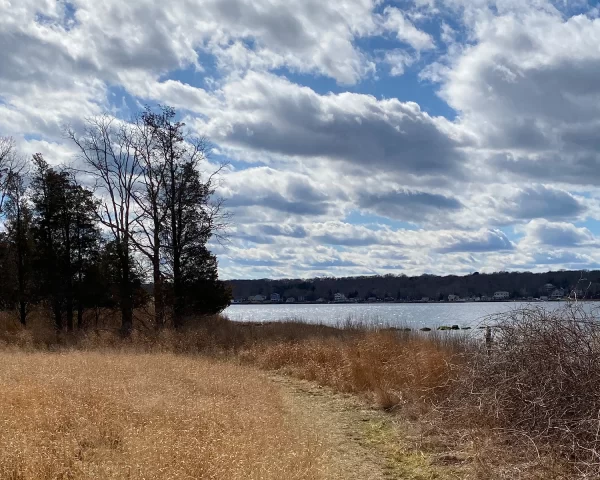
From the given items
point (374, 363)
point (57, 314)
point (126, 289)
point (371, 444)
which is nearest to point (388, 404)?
point (371, 444)

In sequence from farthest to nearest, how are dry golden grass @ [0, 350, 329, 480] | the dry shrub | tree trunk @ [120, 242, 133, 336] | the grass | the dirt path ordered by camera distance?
tree trunk @ [120, 242, 133, 336] → the dirt path → the dry shrub → the grass → dry golden grass @ [0, 350, 329, 480]

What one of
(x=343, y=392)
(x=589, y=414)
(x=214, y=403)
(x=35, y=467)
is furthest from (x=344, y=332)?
(x=35, y=467)

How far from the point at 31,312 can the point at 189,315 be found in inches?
339

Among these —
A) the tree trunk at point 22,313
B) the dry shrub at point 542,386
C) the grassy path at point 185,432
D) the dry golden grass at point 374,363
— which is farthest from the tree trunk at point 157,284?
the dry shrub at point 542,386

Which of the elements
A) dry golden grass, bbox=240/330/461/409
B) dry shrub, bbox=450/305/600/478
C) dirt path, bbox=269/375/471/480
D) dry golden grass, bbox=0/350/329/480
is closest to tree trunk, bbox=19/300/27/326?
dry golden grass, bbox=240/330/461/409

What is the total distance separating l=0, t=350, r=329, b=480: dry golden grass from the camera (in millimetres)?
6621

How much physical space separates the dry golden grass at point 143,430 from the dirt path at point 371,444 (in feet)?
1.46

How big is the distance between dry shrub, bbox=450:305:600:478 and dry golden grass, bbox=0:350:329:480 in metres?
2.71

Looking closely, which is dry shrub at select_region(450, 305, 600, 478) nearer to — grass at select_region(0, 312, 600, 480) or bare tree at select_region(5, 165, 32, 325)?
grass at select_region(0, 312, 600, 480)

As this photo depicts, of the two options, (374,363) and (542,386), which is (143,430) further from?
(374,363)

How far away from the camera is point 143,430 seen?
821 cm

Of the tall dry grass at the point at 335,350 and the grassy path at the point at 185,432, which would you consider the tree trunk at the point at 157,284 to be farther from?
the grassy path at the point at 185,432

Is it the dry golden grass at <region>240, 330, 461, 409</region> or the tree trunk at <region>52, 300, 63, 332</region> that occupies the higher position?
the tree trunk at <region>52, 300, 63, 332</region>

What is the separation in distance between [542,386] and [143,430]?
221 inches
